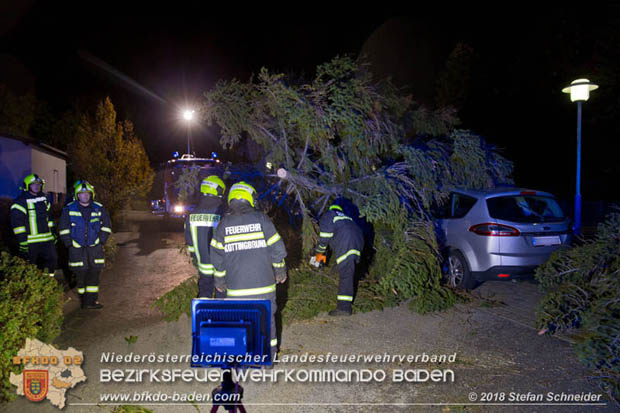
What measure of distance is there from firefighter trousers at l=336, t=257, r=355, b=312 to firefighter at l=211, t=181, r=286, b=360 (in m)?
1.86

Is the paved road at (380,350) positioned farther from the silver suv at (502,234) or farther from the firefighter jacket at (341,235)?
the firefighter jacket at (341,235)

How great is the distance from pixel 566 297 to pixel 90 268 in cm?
628

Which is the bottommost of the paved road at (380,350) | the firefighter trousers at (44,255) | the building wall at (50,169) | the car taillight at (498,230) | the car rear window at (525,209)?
the paved road at (380,350)

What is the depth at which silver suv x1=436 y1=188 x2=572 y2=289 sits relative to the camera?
251 inches

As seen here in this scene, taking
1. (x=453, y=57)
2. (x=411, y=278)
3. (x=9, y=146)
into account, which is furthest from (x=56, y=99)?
(x=411, y=278)

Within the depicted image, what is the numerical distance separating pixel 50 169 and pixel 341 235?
16738 mm

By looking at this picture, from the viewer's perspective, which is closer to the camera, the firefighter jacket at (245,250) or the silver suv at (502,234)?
the firefighter jacket at (245,250)

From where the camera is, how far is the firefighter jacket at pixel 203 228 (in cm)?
534

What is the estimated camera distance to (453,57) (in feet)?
107

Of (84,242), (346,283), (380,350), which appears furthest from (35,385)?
(346,283)

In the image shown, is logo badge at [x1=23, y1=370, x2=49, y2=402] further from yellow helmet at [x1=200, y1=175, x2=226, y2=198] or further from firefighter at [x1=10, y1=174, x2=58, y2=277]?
firefighter at [x1=10, y1=174, x2=58, y2=277]

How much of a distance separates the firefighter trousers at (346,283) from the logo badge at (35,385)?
138 inches

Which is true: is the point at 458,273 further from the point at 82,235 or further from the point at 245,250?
the point at 82,235

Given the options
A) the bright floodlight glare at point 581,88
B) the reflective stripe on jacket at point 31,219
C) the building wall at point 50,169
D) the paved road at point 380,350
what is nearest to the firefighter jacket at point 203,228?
the paved road at point 380,350
